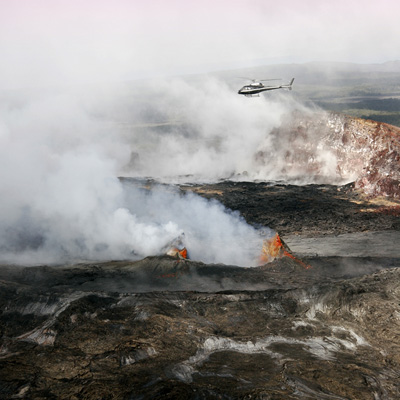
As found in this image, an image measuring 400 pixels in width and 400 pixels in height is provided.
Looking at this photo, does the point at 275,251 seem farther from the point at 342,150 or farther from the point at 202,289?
the point at 342,150

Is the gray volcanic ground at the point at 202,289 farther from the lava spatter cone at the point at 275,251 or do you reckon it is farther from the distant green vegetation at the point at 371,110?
the distant green vegetation at the point at 371,110

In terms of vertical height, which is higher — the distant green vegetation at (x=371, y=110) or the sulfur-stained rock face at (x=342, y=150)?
the sulfur-stained rock face at (x=342, y=150)

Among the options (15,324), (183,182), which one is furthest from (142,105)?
(15,324)

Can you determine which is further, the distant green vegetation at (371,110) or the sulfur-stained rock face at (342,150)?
the distant green vegetation at (371,110)

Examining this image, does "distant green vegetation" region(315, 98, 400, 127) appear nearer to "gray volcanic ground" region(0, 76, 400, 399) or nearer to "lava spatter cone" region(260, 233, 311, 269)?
"gray volcanic ground" region(0, 76, 400, 399)

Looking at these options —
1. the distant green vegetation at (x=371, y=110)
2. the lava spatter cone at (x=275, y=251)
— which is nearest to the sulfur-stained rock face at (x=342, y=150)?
the lava spatter cone at (x=275, y=251)

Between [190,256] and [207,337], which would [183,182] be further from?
[207,337]
